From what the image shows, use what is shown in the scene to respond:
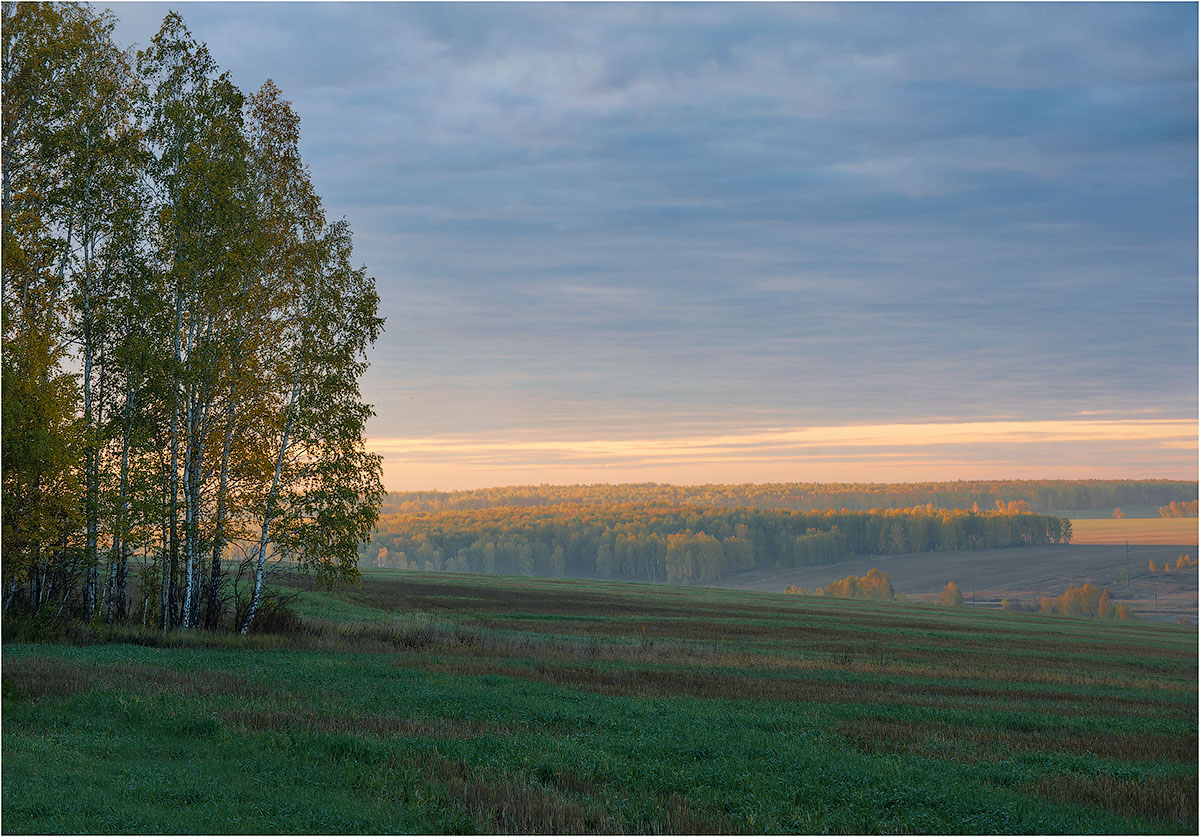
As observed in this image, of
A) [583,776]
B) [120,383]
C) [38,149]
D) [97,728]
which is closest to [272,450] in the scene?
[120,383]

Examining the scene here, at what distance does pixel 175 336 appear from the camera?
33094 millimetres

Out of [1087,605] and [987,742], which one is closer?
[987,742]

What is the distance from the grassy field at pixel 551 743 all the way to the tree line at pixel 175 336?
3810mm

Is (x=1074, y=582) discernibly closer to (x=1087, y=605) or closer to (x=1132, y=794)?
(x=1087, y=605)

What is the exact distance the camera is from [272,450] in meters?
34.7

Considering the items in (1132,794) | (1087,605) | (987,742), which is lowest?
(1087,605)

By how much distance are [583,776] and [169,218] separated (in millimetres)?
27769

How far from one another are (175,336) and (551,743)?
77.8 ft

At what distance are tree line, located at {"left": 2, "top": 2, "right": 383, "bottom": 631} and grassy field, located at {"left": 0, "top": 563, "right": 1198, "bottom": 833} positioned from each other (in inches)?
150

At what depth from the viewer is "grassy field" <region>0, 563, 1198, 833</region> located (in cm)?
1273

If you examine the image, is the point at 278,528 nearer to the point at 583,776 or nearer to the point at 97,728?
the point at 97,728

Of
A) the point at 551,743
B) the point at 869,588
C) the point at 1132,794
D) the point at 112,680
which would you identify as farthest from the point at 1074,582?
the point at 112,680

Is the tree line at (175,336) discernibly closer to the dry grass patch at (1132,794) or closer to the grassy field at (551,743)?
the grassy field at (551,743)

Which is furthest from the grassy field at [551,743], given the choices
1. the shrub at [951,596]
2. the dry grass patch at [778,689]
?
the shrub at [951,596]
